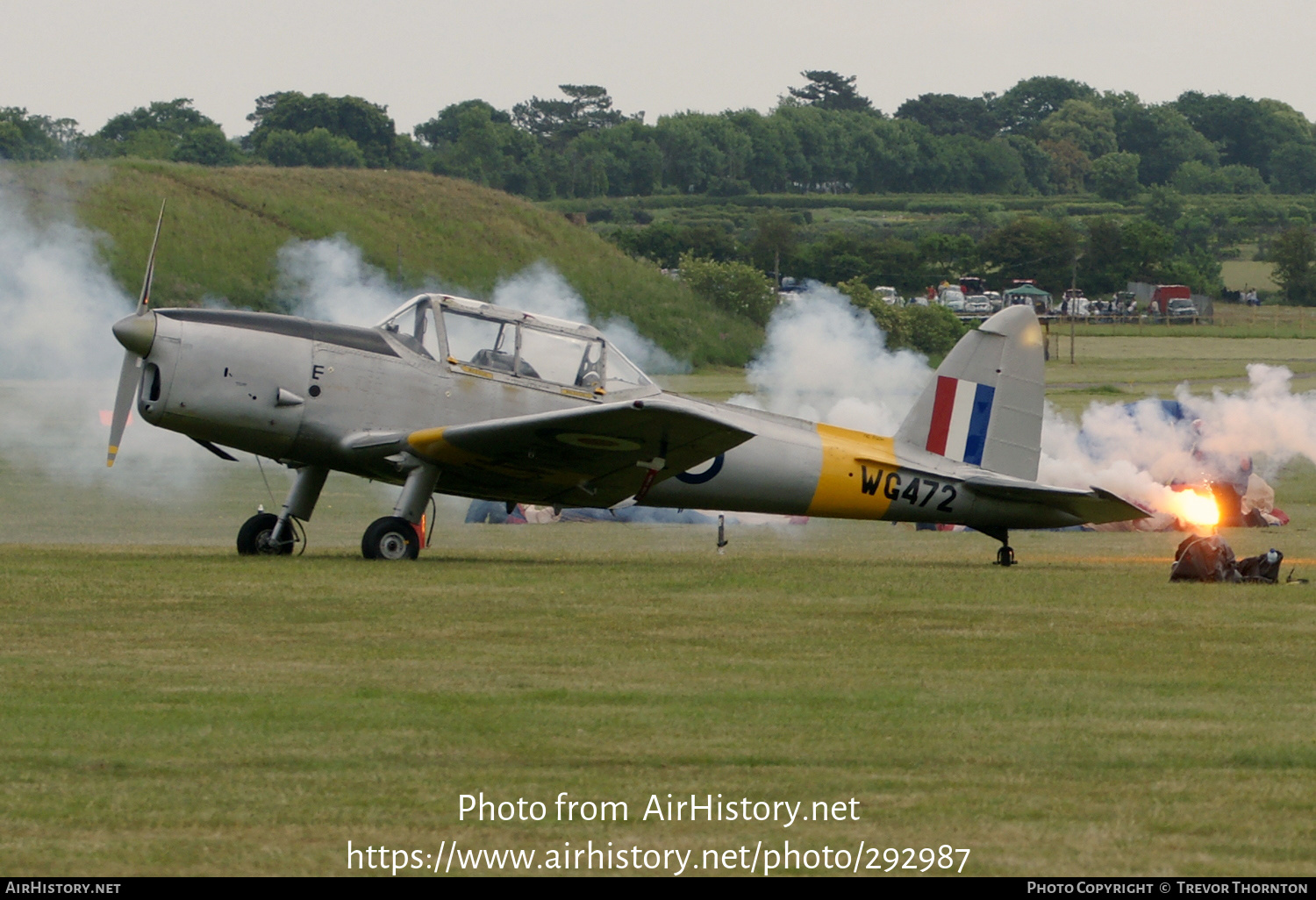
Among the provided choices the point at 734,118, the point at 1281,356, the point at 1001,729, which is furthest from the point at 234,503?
the point at 734,118

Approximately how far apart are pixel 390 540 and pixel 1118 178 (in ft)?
548

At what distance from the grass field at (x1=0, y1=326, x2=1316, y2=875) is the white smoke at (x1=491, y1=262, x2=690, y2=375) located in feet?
117

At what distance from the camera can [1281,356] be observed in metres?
76.9

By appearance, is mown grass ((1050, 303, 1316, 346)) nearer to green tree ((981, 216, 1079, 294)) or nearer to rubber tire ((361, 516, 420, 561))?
green tree ((981, 216, 1079, 294))

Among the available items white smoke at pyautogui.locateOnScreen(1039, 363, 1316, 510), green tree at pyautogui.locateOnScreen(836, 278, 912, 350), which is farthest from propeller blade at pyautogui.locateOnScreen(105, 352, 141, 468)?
green tree at pyautogui.locateOnScreen(836, 278, 912, 350)

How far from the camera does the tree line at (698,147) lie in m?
127

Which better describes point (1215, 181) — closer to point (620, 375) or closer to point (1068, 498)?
point (1068, 498)

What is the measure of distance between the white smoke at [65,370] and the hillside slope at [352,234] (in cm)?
580

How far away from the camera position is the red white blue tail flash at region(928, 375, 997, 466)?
60.4 ft

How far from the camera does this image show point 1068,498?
17.6 meters

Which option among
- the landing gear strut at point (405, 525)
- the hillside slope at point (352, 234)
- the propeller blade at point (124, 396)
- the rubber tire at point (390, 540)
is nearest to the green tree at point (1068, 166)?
the hillside slope at point (352, 234)

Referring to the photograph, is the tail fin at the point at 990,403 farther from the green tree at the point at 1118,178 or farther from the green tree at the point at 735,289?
the green tree at the point at 1118,178

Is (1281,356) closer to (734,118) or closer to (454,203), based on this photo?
(454,203)

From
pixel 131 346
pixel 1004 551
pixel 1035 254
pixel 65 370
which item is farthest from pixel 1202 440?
pixel 1035 254
